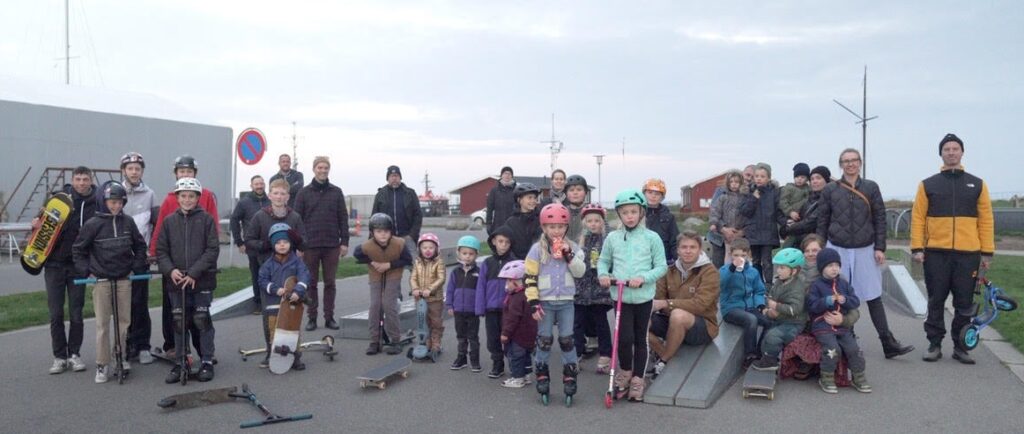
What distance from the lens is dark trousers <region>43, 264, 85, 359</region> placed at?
7387 mm

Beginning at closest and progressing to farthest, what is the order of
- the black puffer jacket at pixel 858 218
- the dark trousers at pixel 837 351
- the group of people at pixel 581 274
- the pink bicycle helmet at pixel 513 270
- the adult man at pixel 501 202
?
the group of people at pixel 581 274 → the dark trousers at pixel 837 351 → the pink bicycle helmet at pixel 513 270 → the black puffer jacket at pixel 858 218 → the adult man at pixel 501 202

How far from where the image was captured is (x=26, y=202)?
25.7 metres

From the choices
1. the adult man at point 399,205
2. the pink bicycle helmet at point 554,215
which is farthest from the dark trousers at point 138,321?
the pink bicycle helmet at point 554,215

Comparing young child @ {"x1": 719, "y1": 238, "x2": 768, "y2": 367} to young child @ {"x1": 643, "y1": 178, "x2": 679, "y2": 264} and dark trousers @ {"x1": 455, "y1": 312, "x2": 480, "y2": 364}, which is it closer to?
young child @ {"x1": 643, "y1": 178, "x2": 679, "y2": 264}

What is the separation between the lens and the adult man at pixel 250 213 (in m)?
9.91

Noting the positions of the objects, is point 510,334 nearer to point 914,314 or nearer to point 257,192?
point 257,192

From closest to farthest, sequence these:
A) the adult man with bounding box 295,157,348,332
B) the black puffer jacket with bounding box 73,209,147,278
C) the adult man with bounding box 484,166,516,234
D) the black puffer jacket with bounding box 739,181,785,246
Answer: the black puffer jacket with bounding box 73,209,147,278 < the adult man with bounding box 295,157,348,332 < the black puffer jacket with bounding box 739,181,785,246 < the adult man with bounding box 484,166,516,234

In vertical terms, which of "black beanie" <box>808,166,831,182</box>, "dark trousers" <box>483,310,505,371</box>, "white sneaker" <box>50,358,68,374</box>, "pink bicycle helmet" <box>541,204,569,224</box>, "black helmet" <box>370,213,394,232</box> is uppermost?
"black beanie" <box>808,166,831,182</box>

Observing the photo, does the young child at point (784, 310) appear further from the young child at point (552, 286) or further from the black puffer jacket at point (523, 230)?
the black puffer jacket at point (523, 230)

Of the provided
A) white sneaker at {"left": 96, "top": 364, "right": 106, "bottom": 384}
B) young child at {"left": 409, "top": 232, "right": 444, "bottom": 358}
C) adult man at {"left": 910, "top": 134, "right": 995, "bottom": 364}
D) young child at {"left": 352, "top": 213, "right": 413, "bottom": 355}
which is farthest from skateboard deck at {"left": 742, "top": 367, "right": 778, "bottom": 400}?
white sneaker at {"left": 96, "top": 364, "right": 106, "bottom": 384}

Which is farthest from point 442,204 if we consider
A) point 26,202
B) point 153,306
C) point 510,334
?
point 510,334

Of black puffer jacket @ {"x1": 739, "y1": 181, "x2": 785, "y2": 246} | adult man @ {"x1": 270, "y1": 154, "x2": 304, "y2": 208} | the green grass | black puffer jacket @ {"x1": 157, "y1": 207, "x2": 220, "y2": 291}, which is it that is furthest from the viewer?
adult man @ {"x1": 270, "y1": 154, "x2": 304, "y2": 208}

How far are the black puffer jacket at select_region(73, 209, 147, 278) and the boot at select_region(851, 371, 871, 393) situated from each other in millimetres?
6425

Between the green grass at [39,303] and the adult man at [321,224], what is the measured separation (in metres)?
1.14
